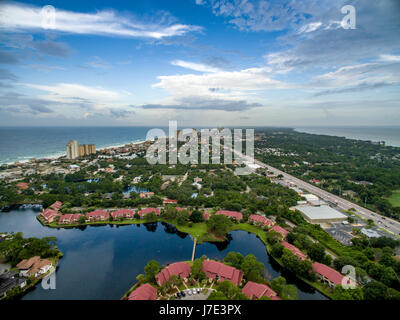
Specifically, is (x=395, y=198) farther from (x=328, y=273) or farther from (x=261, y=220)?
(x=328, y=273)

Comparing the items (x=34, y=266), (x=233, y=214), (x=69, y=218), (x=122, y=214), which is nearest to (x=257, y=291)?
(x=233, y=214)

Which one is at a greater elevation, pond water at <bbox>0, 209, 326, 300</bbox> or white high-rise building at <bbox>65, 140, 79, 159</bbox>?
white high-rise building at <bbox>65, 140, 79, 159</bbox>

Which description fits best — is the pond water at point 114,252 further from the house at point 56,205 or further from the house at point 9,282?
the house at point 56,205

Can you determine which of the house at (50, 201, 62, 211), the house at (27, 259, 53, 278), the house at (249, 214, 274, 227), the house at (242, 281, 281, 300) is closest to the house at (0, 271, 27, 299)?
the house at (27, 259, 53, 278)

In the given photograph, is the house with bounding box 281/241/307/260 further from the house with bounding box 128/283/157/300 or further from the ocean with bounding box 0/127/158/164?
the ocean with bounding box 0/127/158/164

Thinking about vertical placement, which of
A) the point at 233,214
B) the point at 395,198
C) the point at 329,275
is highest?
the point at 233,214
